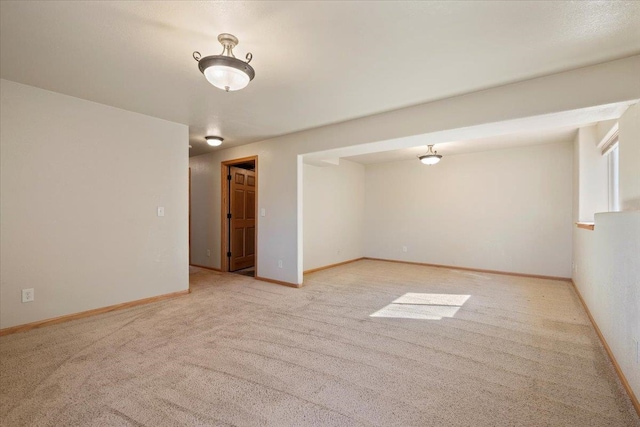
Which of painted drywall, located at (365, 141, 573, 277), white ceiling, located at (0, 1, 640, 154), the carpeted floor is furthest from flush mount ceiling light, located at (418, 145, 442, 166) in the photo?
the carpeted floor

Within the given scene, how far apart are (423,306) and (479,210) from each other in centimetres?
308

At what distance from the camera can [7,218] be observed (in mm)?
2779

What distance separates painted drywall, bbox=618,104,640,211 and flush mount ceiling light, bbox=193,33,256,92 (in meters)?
3.17

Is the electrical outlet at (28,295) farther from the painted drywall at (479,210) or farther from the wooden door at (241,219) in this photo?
the painted drywall at (479,210)

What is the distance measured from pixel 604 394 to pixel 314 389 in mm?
1881

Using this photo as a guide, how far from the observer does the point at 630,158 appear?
2648 mm

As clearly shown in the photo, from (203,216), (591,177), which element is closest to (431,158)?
(591,177)

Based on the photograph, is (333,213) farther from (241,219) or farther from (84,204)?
(84,204)

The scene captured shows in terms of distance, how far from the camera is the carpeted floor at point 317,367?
5.57 feet

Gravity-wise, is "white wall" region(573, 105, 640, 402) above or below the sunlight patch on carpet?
above

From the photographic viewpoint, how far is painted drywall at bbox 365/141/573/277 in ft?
16.6

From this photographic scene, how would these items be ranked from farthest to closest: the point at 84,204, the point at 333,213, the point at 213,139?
the point at 333,213 < the point at 213,139 < the point at 84,204

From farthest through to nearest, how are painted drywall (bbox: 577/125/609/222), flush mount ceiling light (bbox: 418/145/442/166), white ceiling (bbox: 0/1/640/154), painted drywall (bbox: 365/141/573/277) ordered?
flush mount ceiling light (bbox: 418/145/442/166) < painted drywall (bbox: 365/141/573/277) < painted drywall (bbox: 577/125/609/222) < white ceiling (bbox: 0/1/640/154)

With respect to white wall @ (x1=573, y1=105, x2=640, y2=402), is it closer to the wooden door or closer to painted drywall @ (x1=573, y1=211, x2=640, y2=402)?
painted drywall @ (x1=573, y1=211, x2=640, y2=402)
